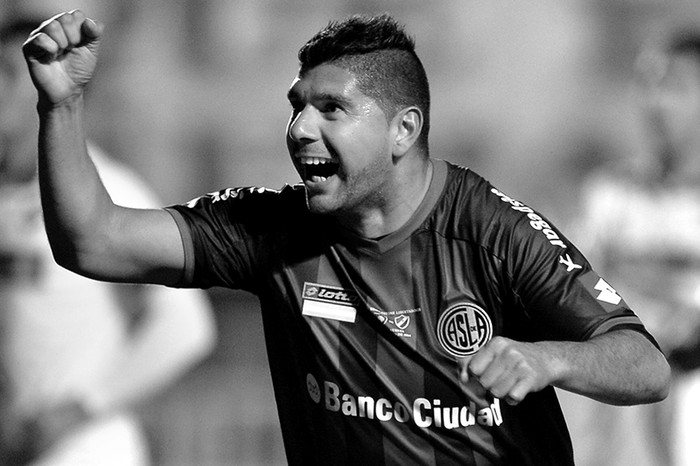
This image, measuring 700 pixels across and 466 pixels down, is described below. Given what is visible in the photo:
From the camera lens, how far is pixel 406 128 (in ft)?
10.8

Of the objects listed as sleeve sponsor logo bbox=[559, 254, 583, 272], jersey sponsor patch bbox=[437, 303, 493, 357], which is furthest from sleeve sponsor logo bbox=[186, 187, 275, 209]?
sleeve sponsor logo bbox=[559, 254, 583, 272]

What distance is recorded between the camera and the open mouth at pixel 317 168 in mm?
3133

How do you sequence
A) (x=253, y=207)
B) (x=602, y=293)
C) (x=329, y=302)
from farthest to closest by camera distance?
(x=253, y=207)
(x=329, y=302)
(x=602, y=293)

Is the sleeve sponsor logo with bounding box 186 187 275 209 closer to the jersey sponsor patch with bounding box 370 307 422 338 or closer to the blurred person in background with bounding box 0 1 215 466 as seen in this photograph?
the jersey sponsor patch with bounding box 370 307 422 338

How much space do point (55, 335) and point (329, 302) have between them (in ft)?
9.88

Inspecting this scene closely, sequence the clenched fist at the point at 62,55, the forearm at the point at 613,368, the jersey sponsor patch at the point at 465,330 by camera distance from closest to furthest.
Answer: the forearm at the point at 613,368 → the clenched fist at the point at 62,55 → the jersey sponsor patch at the point at 465,330

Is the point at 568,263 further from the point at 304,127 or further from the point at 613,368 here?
the point at 304,127

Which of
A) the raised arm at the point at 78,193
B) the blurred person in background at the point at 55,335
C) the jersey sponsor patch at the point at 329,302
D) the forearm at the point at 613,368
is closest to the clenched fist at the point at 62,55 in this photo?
the raised arm at the point at 78,193

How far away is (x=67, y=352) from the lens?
584 centimetres

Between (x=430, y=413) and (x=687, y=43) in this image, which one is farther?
(x=687, y=43)

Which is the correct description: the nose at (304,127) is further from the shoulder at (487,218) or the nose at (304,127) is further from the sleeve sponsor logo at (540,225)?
the sleeve sponsor logo at (540,225)

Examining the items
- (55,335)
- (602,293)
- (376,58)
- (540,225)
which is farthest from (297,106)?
(55,335)

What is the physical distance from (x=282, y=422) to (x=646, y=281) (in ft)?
9.92

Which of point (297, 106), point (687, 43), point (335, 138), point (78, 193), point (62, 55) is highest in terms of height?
point (687, 43)
